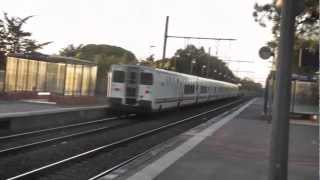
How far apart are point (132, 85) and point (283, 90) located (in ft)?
86.4

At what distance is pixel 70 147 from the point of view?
18.4 meters

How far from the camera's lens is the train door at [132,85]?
1300 inches

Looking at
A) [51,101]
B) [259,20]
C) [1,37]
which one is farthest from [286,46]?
[1,37]

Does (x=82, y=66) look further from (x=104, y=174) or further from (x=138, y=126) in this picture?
(x=104, y=174)

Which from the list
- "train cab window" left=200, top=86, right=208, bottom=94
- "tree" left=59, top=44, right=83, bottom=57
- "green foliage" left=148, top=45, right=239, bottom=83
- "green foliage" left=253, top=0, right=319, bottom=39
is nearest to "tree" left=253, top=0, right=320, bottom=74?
"green foliage" left=253, top=0, right=319, bottom=39

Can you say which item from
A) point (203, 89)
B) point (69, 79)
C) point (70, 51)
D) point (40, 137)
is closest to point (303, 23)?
point (40, 137)

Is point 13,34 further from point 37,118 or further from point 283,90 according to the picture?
point 283,90

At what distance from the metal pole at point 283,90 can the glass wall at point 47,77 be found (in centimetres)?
2902

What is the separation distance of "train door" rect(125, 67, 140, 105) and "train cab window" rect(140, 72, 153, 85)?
297 mm

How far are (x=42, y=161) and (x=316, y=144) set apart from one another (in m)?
9.13

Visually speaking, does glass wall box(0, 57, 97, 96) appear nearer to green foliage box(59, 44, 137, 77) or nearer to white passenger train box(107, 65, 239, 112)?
white passenger train box(107, 65, 239, 112)

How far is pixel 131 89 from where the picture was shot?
33312 mm

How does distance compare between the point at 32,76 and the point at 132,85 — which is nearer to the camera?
the point at 132,85

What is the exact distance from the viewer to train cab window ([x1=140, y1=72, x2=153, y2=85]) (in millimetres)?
32594
